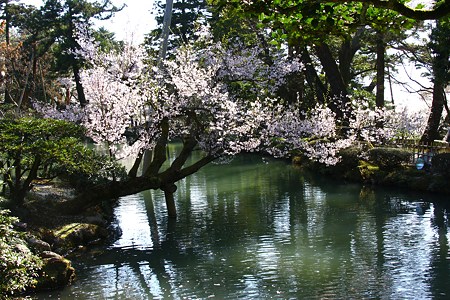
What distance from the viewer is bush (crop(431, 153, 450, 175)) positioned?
54.5ft

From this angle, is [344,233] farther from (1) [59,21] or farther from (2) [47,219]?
(1) [59,21]

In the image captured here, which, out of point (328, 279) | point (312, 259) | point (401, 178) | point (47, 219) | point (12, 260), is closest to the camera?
point (12, 260)

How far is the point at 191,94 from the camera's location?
43.6 feet

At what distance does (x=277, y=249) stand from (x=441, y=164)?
29.2 feet

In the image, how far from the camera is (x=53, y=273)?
875 centimetres

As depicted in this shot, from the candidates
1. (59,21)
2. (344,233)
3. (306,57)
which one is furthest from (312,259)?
(59,21)

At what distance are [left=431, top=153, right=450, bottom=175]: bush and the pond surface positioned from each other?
4.78 ft

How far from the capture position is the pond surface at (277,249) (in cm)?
839

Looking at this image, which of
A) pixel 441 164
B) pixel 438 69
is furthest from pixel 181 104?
pixel 438 69

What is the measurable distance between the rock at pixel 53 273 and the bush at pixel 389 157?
13.7m

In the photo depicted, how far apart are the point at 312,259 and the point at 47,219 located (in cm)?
616

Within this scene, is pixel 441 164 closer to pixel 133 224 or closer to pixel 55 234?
pixel 133 224

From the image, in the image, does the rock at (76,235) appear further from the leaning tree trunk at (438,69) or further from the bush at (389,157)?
the bush at (389,157)

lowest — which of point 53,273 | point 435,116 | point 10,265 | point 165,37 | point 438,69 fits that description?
point 53,273
